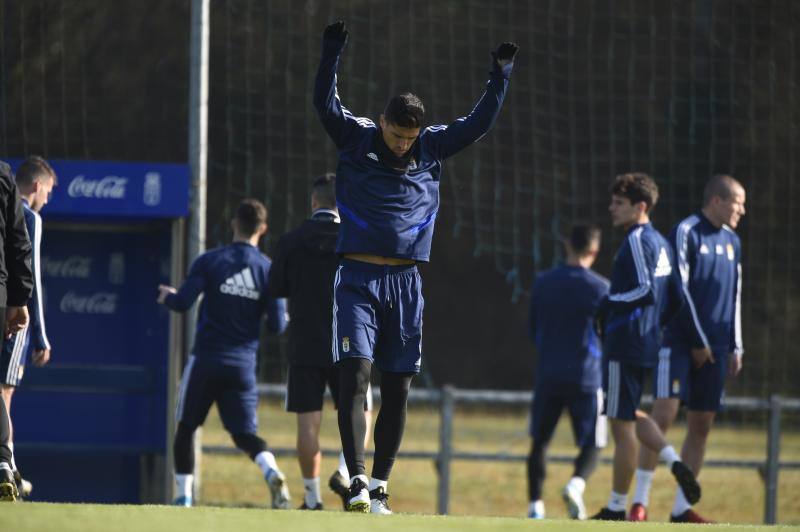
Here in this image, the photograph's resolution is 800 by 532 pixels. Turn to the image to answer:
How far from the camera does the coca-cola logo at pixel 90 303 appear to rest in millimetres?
11117

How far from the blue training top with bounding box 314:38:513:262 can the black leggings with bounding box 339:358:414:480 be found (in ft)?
1.84

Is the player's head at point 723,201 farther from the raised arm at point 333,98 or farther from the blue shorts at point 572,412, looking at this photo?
the raised arm at point 333,98

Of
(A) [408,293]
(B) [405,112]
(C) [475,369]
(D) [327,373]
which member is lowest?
(C) [475,369]

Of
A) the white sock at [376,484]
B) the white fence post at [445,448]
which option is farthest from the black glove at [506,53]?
the white fence post at [445,448]

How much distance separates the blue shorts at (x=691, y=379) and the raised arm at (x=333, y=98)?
332 centimetres

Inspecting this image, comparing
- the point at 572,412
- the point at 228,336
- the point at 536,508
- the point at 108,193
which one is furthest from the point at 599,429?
the point at 108,193

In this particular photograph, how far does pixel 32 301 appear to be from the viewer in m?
8.57

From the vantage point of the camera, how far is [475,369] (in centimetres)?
3088

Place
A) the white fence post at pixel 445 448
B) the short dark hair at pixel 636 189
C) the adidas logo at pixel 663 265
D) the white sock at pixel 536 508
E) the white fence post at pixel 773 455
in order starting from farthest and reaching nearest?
the white fence post at pixel 773 455
the white fence post at pixel 445 448
the white sock at pixel 536 508
the short dark hair at pixel 636 189
the adidas logo at pixel 663 265

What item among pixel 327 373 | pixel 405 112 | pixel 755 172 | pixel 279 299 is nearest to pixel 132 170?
pixel 279 299

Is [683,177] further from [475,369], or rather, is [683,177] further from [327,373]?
[327,373]

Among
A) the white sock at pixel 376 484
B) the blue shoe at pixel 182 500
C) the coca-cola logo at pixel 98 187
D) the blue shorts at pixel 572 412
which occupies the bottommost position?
the blue shoe at pixel 182 500

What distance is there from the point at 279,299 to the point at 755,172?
12.7m

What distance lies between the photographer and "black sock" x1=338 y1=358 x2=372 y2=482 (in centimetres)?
667
